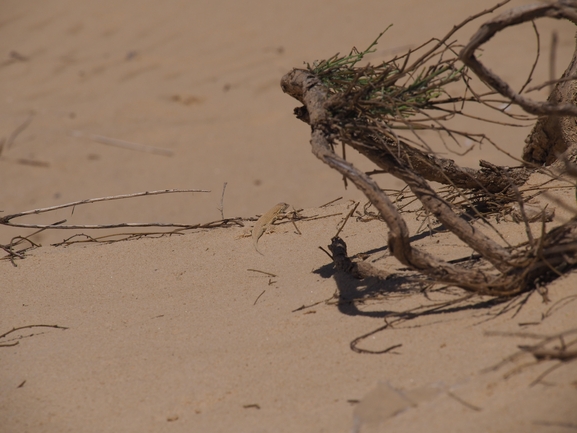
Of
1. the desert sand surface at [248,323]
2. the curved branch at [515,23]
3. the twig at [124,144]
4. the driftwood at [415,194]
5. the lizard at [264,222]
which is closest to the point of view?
the desert sand surface at [248,323]

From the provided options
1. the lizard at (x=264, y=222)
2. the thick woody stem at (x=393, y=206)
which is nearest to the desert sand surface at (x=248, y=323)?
the lizard at (x=264, y=222)

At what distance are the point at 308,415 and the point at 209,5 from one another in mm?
8410

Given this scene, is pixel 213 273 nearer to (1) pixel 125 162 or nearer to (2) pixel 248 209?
(2) pixel 248 209

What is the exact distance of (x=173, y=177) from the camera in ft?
20.3

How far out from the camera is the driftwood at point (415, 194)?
6.40 ft

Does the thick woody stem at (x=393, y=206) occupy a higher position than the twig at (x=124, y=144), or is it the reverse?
the twig at (x=124, y=144)

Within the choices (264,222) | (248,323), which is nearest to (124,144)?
(264,222)

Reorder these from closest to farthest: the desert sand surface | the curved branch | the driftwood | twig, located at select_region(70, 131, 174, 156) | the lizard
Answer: the desert sand surface < the curved branch < the driftwood < the lizard < twig, located at select_region(70, 131, 174, 156)

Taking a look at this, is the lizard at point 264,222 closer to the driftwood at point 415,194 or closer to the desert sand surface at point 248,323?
the desert sand surface at point 248,323

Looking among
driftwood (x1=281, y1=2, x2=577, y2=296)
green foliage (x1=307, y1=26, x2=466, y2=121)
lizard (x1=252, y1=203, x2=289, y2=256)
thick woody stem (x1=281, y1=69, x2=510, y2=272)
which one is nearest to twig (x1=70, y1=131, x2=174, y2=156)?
lizard (x1=252, y1=203, x2=289, y2=256)

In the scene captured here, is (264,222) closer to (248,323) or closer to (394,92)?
(248,323)

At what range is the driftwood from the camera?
195 centimetres

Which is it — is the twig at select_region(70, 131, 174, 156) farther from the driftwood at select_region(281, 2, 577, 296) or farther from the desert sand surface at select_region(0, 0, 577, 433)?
the driftwood at select_region(281, 2, 577, 296)

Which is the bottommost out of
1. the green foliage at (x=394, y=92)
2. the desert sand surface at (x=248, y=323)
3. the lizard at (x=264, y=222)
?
the desert sand surface at (x=248, y=323)
